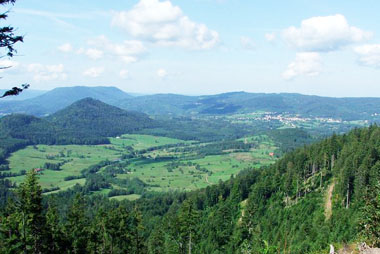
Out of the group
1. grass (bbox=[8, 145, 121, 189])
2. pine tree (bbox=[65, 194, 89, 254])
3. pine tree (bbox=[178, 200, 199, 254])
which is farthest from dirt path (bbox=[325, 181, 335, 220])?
grass (bbox=[8, 145, 121, 189])

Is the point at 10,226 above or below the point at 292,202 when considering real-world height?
above

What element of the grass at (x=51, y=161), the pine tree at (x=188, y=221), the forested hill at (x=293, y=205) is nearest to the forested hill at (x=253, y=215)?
the pine tree at (x=188, y=221)

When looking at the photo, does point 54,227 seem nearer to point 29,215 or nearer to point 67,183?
point 29,215

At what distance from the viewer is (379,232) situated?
2666 cm

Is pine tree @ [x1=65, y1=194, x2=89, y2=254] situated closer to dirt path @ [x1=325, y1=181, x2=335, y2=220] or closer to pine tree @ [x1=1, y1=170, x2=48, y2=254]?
pine tree @ [x1=1, y1=170, x2=48, y2=254]

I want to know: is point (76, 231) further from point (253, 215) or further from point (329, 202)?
point (329, 202)

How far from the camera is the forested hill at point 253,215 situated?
29578mm

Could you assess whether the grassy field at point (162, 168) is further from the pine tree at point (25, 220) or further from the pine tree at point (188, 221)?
the pine tree at point (25, 220)

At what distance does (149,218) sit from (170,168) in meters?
85.5

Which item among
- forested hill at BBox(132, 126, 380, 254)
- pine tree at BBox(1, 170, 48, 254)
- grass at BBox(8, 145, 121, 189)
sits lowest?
Answer: grass at BBox(8, 145, 121, 189)

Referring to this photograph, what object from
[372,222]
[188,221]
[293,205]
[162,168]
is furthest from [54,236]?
[162,168]

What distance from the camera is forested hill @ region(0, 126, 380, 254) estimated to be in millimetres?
29578

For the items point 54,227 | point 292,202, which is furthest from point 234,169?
point 54,227

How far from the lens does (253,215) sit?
62625mm
